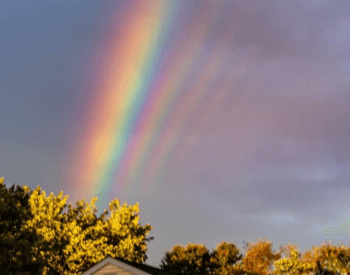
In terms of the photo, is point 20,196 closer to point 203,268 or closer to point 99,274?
point 99,274

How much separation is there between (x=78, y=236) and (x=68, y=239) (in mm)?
1621

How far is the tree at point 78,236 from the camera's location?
5225 centimetres

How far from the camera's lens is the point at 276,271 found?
60.3 meters

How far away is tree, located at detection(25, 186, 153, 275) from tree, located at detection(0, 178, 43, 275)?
2.71m

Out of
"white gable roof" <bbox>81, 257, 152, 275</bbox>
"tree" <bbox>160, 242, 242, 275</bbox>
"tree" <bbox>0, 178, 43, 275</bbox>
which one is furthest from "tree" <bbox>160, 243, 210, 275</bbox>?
"white gable roof" <bbox>81, 257, 152, 275</bbox>

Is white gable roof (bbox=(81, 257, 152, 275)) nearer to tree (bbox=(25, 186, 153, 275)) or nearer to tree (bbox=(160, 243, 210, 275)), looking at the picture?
tree (bbox=(25, 186, 153, 275))

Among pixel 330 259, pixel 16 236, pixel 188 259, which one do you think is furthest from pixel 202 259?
pixel 16 236

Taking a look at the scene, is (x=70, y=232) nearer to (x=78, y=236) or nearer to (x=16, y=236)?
(x=78, y=236)

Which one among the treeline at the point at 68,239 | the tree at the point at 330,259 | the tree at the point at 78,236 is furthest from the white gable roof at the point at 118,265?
the tree at the point at 330,259

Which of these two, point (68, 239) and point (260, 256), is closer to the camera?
point (68, 239)

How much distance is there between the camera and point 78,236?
2114 inches

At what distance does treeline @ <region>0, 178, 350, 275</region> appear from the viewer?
149ft

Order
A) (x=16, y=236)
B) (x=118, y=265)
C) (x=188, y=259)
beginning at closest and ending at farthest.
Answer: (x=118, y=265), (x=16, y=236), (x=188, y=259)

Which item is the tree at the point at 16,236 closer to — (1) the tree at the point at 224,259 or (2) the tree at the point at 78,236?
(2) the tree at the point at 78,236
